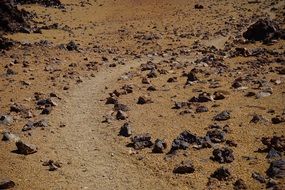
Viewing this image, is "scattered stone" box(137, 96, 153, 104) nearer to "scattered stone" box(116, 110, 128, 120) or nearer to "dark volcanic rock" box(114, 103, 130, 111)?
"dark volcanic rock" box(114, 103, 130, 111)

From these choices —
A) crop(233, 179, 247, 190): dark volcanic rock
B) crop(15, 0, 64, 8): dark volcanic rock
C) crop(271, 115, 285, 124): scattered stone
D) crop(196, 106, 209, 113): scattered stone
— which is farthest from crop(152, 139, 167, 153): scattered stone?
crop(15, 0, 64, 8): dark volcanic rock

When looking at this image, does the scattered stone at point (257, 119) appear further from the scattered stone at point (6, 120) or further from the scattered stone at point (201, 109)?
the scattered stone at point (6, 120)

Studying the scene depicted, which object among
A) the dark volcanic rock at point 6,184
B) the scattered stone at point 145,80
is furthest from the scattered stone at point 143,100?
the dark volcanic rock at point 6,184

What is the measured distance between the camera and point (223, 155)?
13.2 metres

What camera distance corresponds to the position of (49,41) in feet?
109

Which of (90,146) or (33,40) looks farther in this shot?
(33,40)

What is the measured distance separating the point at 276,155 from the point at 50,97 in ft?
35.3

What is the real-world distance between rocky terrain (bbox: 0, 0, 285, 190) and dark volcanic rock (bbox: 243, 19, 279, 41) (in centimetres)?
7

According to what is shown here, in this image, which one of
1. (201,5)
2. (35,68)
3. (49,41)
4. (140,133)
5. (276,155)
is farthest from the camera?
(201,5)

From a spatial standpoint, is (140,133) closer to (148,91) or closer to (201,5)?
(148,91)

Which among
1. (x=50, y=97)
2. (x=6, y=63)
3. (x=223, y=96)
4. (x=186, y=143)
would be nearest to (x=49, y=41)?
(x=6, y=63)

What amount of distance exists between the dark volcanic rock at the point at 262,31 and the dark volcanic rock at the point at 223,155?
19394 millimetres

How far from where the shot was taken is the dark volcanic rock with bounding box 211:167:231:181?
39.7ft

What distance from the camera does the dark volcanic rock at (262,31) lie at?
102 feet
